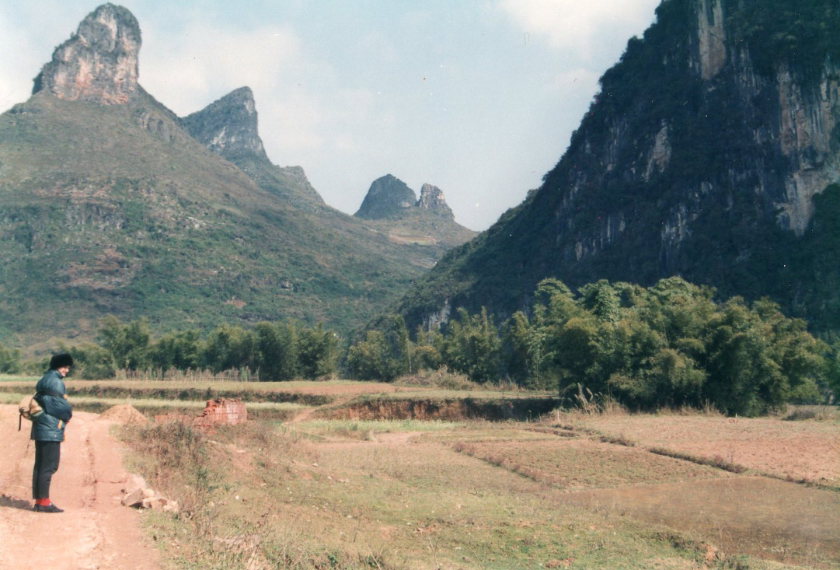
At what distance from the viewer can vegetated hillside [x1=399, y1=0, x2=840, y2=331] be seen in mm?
75438

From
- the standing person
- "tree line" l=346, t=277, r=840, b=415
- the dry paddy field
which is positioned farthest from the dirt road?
"tree line" l=346, t=277, r=840, b=415

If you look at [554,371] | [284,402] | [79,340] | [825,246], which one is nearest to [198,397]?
[284,402]

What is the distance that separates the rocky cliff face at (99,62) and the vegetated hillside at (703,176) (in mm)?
91871

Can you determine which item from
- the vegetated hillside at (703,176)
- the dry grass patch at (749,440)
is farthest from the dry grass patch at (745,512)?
the vegetated hillside at (703,176)

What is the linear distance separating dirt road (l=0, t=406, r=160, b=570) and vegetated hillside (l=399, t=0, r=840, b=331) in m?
63.6

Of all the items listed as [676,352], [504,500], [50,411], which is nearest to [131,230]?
[676,352]

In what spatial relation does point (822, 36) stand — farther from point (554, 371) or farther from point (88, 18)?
point (88, 18)

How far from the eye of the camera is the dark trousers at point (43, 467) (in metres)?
8.59

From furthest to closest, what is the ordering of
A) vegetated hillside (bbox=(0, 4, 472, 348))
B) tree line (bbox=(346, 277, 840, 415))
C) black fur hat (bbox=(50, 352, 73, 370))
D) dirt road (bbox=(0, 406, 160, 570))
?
vegetated hillside (bbox=(0, 4, 472, 348))
tree line (bbox=(346, 277, 840, 415))
black fur hat (bbox=(50, 352, 73, 370))
dirt road (bbox=(0, 406, 160, 570))

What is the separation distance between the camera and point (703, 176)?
89.7 meters

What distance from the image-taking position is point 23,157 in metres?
125

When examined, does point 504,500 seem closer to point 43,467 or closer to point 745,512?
point 745,512

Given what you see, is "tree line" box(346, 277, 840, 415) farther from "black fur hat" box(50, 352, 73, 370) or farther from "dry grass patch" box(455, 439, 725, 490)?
"black fur hat" box(50, 352, 73, 370)

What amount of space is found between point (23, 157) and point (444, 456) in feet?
414
